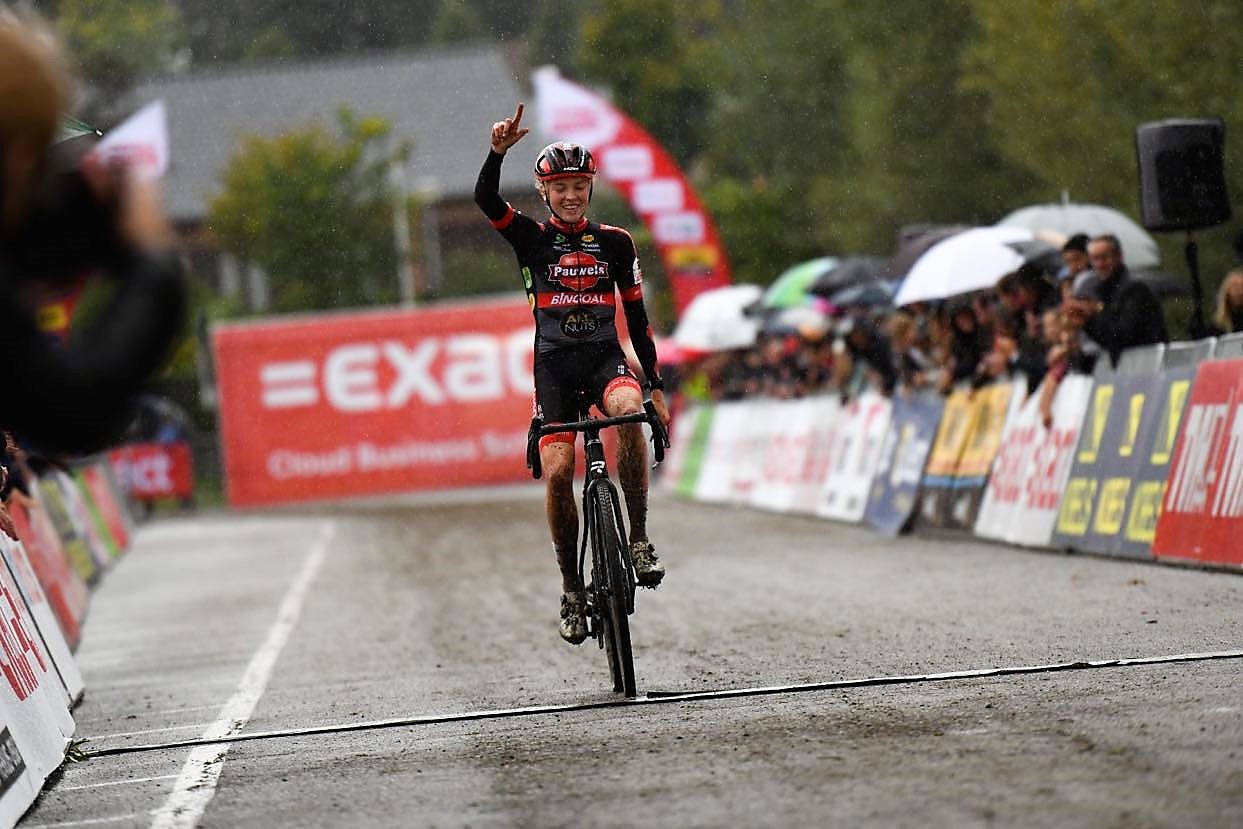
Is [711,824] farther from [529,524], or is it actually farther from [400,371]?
[400,371]

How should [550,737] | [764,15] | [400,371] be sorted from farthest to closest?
[764,15] → [400,371] → [550,737]

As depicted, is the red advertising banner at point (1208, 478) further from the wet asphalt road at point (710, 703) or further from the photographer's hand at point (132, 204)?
the photographer's hand at point (132, 204)

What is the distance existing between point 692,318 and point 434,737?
83.8 ft

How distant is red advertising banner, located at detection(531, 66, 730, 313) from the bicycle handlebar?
2848 cm

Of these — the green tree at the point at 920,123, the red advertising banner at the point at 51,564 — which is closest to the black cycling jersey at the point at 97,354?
the red advertising banner at the point at 51,564

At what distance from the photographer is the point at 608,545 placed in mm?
9758

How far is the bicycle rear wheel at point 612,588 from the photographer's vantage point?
972 centimetres

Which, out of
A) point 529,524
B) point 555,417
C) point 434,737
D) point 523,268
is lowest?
point 529,524

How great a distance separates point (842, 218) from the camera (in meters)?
45.9

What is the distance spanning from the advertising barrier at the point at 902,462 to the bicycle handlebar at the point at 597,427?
10772mm

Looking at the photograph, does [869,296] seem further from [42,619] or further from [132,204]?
[132,204]

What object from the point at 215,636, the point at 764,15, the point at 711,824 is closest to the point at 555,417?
the point at 711,824

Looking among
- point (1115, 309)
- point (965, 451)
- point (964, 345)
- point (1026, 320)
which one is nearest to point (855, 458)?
point (964, 345)

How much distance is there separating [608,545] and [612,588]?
0.18 metres
